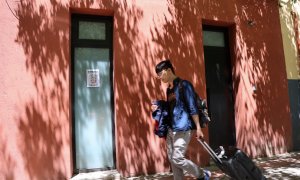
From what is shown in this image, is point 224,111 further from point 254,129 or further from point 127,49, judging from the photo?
→ point 127,49

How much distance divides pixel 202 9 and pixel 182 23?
670mm

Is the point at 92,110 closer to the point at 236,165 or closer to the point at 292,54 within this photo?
the point at 236,165

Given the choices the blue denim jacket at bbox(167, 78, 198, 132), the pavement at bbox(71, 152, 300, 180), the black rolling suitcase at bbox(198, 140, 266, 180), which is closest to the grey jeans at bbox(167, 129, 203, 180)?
the blue denim jacket at bbox(167, 78, 198, 132)

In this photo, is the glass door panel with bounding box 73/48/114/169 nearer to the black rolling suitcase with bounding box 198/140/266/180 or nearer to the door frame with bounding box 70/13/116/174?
the door frame with bounding box 70/13/116/174

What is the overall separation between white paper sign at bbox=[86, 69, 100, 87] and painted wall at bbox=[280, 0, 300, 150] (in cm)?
520

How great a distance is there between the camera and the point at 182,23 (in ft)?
24.0

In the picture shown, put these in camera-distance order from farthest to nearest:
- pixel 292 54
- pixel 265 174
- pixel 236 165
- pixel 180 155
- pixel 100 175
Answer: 1. pixel 292 54
2. pixel 100 175
3. pixel 265 174
4. pixel 180 155
5. pixel 236 165

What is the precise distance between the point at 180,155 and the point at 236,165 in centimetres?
78

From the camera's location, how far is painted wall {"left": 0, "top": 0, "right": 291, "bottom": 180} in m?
6.03

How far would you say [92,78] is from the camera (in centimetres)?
680

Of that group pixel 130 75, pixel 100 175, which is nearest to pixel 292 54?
pixel 130 75

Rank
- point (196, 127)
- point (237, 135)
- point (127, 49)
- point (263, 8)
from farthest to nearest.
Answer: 1. point (263, 8)
2. point (237, 135)
3. point (127, 49)
4. point (196, 127)

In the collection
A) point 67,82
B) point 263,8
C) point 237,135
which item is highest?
point 263,8

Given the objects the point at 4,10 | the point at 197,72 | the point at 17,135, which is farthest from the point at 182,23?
the point at 17,135
